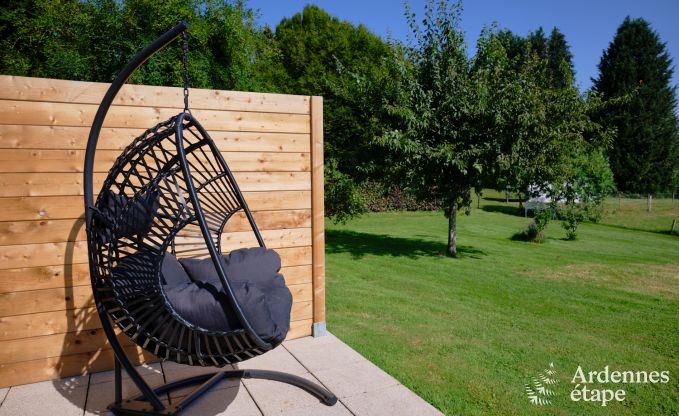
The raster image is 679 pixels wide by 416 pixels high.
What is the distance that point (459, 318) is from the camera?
15.8 feet

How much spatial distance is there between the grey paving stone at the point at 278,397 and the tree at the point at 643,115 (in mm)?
30967

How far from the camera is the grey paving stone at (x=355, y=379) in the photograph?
2.86 meters

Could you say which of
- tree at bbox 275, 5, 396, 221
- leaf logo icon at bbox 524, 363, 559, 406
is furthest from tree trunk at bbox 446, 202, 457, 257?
leaf logo icon at bbox 524, 363, 559, 406

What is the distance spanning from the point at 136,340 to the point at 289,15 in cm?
2635

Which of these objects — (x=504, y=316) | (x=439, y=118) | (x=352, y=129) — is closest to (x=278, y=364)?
(x=504, y=316)

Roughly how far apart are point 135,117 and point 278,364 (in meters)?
1.96

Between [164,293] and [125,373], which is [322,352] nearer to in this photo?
[125,373]

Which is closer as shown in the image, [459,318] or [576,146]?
[459,318]

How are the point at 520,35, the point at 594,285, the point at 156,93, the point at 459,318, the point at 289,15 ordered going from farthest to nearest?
the point at 520,35 < the point at 289,15 < the point at 594,285 < the point at 459,318 < the point at 156,93

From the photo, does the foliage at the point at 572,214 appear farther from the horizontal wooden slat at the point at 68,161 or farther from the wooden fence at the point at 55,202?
the wooden fence at the point at 55,202

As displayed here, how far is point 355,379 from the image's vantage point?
9.83 feet

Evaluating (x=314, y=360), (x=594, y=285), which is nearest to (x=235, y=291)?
(x=314, y=360)

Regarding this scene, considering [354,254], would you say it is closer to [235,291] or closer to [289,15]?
[235,291]

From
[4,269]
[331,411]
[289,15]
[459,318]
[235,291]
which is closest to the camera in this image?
[235,291]
